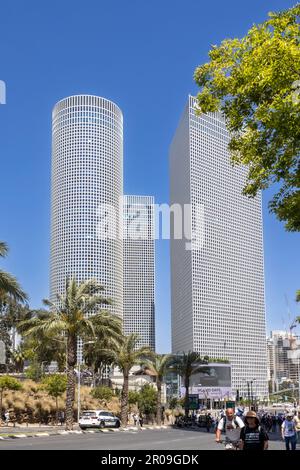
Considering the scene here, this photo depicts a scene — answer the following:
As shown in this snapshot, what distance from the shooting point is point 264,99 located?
1277 cm

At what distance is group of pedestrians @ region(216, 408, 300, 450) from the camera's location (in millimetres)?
9672

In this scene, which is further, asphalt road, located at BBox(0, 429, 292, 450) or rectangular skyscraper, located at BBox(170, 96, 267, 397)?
rectangular skyscraper, located at BBox(170, 96, 267, 397)

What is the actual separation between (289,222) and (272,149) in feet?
6.77

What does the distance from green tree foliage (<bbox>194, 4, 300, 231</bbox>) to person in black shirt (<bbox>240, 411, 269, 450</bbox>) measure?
5132 mm

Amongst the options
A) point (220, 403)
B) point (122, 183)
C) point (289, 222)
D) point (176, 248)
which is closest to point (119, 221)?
point (122, 183)

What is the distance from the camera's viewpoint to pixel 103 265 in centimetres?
13150

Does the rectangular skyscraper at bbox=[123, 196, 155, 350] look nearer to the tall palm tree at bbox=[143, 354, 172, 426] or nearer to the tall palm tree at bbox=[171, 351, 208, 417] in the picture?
the tall palm tree at bbox=[171, 351, 208, 417]

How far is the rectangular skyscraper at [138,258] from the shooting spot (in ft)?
532

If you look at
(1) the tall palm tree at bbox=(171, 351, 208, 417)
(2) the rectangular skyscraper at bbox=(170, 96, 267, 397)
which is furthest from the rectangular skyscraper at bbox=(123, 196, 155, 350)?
(1) the tall palm tree at bbox=(171, 351, 208, 417)

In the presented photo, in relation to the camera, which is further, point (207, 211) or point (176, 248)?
point (176, 248)

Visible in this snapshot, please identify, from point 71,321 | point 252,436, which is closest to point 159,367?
point 71,321

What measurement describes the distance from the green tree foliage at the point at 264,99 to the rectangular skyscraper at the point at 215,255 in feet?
382

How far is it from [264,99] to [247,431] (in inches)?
259

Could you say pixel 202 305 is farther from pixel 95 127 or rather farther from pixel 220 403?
pixel 95 127
